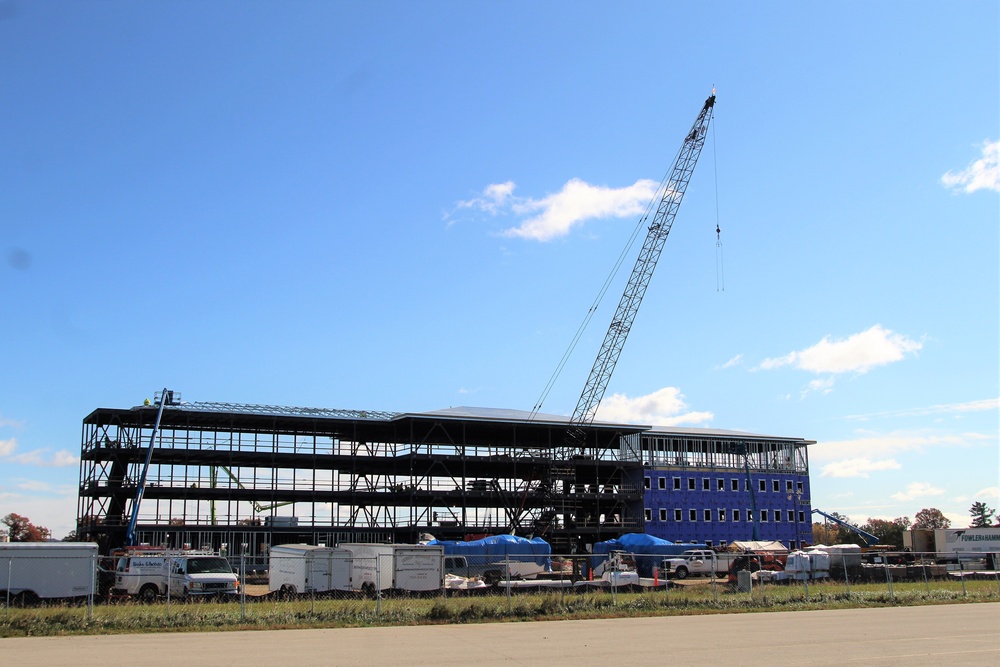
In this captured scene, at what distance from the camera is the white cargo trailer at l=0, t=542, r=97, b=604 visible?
3534cm

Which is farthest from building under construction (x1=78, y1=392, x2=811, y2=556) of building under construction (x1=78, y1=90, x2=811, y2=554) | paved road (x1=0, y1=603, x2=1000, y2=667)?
paved road (x1=0, y1=603, x2=1000, y2=667)

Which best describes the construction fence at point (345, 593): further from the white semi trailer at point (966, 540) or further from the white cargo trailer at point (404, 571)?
the white semi trailer at point (966, 540)

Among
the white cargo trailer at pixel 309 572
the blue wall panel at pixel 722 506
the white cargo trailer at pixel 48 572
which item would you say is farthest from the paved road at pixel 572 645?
the blue wall panel at pixel 722 506

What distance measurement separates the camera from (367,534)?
8319 centimetres

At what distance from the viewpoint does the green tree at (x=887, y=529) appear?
13140cm

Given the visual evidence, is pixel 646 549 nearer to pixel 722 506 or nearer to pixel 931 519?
pixel 722 506

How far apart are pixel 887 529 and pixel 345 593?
12931 centimetres

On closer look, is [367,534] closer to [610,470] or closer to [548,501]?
Result: [548,501]

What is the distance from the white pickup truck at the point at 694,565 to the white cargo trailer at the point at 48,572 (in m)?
35.7

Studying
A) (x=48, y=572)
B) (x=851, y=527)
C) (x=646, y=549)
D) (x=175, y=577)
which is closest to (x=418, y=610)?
(x=175, y=577)

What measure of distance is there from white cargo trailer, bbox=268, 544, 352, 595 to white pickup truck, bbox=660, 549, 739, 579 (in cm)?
2638

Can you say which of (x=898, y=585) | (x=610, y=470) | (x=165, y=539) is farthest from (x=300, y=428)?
(x=898, y=585)

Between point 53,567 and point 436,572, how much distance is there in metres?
14.8

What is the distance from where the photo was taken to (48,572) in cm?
3597
